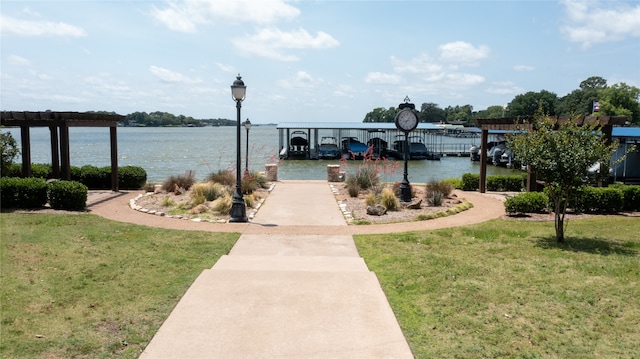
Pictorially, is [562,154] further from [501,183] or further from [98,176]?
[98,176]

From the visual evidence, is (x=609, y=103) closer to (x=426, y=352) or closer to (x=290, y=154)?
(x=290, y=154)

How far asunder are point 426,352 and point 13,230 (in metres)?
8.95

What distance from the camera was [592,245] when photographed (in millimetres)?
9586

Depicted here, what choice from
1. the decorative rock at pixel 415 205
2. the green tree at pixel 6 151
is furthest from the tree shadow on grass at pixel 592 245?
the green tree at pixel 6 151

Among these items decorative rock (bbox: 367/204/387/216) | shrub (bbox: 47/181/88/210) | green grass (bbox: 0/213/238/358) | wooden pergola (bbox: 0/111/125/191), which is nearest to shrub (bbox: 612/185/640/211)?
decorative rock (bbox: 367/204/387/216)

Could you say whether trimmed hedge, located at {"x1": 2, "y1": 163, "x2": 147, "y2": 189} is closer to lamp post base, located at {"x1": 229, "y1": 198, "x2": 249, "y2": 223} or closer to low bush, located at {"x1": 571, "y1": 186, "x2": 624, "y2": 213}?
lamp post base, located at {"x1": 229, "y1": 198, "x2": 249, "y2": 223}

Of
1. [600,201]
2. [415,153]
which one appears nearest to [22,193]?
[600,201]

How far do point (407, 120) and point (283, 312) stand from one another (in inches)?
459

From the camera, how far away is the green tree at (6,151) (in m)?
16.0

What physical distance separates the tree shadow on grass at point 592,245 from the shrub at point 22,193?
1208 centimetres

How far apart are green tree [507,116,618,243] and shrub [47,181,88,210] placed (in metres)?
10.9

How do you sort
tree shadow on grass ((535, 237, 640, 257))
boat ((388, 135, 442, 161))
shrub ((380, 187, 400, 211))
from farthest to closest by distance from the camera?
boat ((388, 135, 442, 161))
shrub ((380, 187, 400, 211))
tree shadow on grass ((535, 237, 640, 257))

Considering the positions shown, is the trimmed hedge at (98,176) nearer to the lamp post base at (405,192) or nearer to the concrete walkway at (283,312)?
the lamp post base at (405,192)

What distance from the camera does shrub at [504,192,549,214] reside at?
44.2 feet
